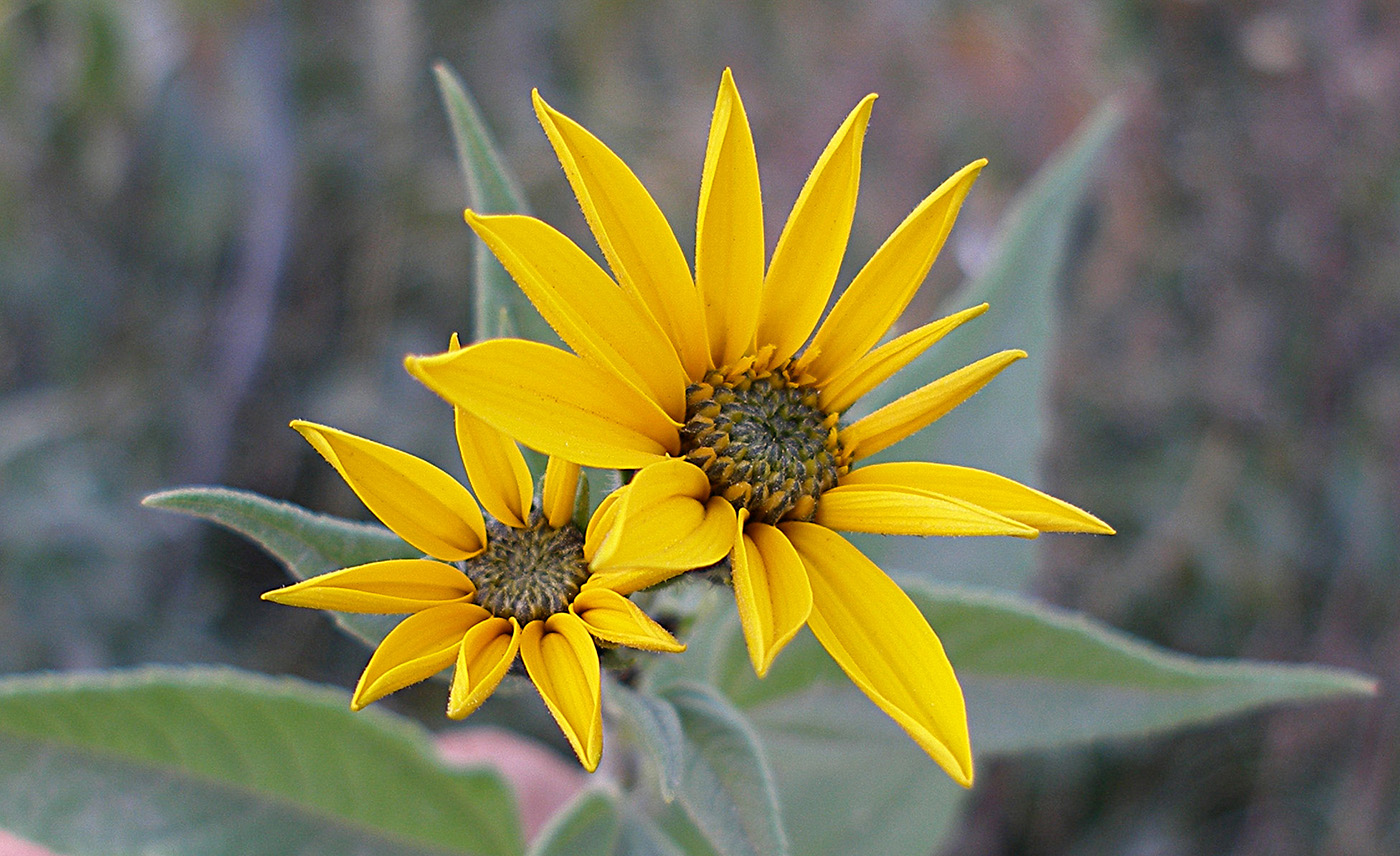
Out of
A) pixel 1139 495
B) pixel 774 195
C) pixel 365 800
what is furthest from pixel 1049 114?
pixel 365 800

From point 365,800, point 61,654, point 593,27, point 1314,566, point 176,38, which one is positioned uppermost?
point 593,27

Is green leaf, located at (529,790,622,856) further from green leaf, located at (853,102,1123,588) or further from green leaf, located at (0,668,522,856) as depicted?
green leaf, located at (853,102,1123,588)

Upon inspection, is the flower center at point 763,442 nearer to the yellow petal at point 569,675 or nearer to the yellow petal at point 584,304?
the yellow petal at point 584,304

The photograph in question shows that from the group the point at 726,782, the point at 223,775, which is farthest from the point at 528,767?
the point at 726,782

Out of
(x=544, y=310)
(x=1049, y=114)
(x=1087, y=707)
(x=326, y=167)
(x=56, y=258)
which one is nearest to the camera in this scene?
(x=544, y=310)

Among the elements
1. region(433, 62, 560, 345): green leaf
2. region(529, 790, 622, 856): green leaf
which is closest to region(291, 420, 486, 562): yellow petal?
region(433, 62, 560, 345): green leaf

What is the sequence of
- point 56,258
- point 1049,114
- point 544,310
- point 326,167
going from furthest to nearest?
point 1049,114, point 326,167, point 56,258, point 544,310

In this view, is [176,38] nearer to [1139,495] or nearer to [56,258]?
[56,258]
